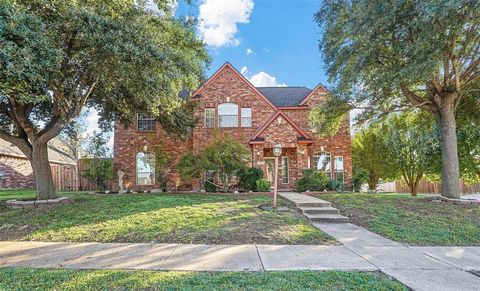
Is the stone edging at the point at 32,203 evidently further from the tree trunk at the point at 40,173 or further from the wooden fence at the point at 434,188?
the wooden fence at the point at 434,188

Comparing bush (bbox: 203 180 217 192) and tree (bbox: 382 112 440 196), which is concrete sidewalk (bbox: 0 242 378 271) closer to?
bush (bbox: 203 180 217 192)

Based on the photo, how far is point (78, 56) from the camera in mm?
8711

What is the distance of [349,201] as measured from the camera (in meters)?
10.4

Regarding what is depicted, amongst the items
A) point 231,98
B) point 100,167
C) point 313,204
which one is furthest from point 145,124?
point 313,204

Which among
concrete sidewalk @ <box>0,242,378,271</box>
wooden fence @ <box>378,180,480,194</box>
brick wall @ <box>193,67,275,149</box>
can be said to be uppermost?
brick wall @ <box>193,67,275,149</box>

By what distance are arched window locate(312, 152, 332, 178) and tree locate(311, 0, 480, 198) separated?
5.38 meters

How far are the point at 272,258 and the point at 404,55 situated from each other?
8955mm

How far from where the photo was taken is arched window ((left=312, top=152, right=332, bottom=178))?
707 inches

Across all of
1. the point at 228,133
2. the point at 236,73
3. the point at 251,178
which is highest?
the point at 236,73

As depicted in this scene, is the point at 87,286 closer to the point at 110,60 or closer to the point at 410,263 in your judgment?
the point at 410,263

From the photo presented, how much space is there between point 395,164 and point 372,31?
9.36 m

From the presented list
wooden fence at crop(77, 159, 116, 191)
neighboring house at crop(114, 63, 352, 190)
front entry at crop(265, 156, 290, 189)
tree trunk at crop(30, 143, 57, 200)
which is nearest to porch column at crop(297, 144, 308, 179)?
neighboring house at crop(114, 63, 352, 190)

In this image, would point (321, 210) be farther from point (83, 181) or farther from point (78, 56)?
point (83, 181)

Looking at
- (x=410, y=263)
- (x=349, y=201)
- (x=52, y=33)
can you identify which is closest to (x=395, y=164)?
(x=349, y=201)
